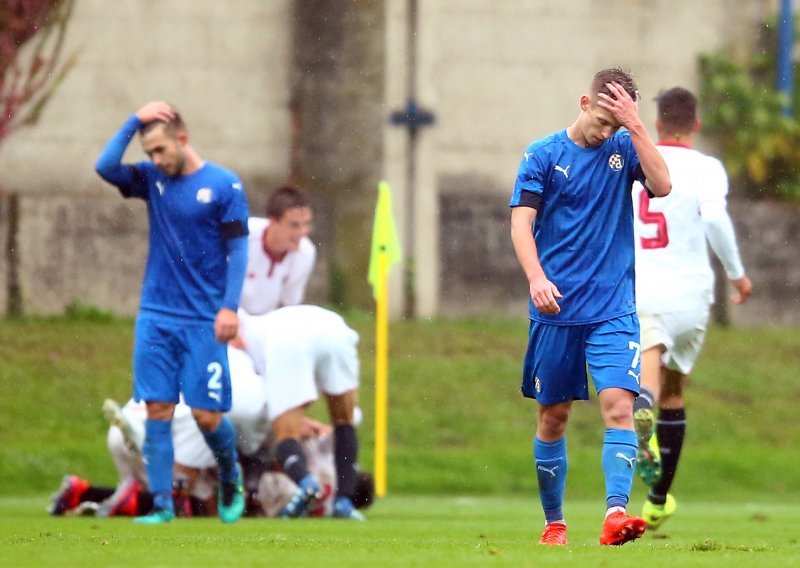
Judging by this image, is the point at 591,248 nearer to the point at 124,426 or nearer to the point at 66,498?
the point at 124,426

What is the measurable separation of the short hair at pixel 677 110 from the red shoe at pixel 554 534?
2927 millimetres

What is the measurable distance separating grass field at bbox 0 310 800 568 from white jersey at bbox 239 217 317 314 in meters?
1.44

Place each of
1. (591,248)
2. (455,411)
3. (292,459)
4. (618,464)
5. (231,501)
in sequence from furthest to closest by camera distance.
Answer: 1. (455,411)
2. (292,459)
3. (231,501)
4. (591,248)
5. (618,464)

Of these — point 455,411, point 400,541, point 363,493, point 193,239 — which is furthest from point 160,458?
point 455,411

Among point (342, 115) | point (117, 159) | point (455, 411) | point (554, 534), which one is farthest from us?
point (342, 115)

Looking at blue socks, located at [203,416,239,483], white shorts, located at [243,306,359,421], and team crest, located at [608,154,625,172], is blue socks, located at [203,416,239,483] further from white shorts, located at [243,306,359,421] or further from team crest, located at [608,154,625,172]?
A: team crest, located at [608,154,625,172]

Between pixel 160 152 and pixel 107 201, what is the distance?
34.4ft

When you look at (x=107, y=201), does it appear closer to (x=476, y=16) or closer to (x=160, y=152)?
(x=476, y=16)

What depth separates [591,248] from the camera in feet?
27.8

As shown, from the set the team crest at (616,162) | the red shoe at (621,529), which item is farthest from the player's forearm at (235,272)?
the red shoe at (621,529)

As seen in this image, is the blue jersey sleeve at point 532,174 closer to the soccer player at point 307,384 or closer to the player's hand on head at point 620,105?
the player's hand on head at point 620,105

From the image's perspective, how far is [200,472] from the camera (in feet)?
38.9

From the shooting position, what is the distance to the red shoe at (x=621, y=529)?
25.8 ft

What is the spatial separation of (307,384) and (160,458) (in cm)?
125
